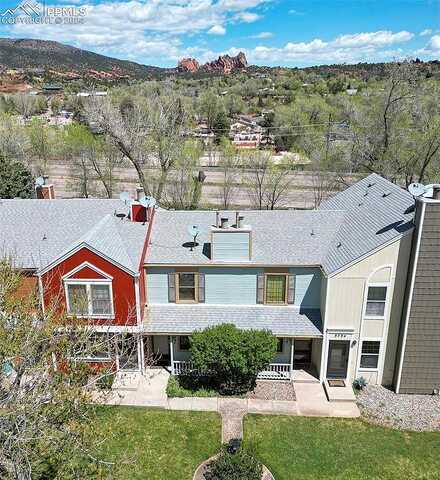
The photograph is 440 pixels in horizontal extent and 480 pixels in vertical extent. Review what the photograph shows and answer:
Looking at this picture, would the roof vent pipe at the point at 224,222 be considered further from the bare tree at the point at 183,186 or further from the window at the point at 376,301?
the bare tree at the point at 183,186

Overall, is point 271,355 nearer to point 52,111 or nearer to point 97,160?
point 97,160

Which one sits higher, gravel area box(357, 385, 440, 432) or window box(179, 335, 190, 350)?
window box(179, 335, 190, 350)

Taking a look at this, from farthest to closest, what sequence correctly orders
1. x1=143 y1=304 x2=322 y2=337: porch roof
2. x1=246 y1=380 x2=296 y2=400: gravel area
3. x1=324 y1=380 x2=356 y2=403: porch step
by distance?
x1=143 y1=304 x2=322 y2=337: porch roof < x1=246 y1=380 x2=296 y2=400: gravel area < x1=324 y1=380 x2=356 y2=403: porch step

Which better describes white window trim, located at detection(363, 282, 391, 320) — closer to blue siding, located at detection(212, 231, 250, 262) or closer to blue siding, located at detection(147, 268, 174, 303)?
blue siding, located at detection(212, 231, 250, 262)

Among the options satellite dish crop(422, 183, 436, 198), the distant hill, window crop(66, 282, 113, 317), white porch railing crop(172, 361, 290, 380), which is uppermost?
the distant hill

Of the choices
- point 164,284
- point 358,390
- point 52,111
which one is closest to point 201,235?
point 164,284

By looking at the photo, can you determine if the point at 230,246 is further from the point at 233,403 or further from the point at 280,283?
the point at 233,403

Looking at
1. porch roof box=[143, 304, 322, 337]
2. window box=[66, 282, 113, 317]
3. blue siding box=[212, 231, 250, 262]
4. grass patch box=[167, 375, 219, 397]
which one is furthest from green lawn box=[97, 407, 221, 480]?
blue siding box=[212, 231, 250, 262]
